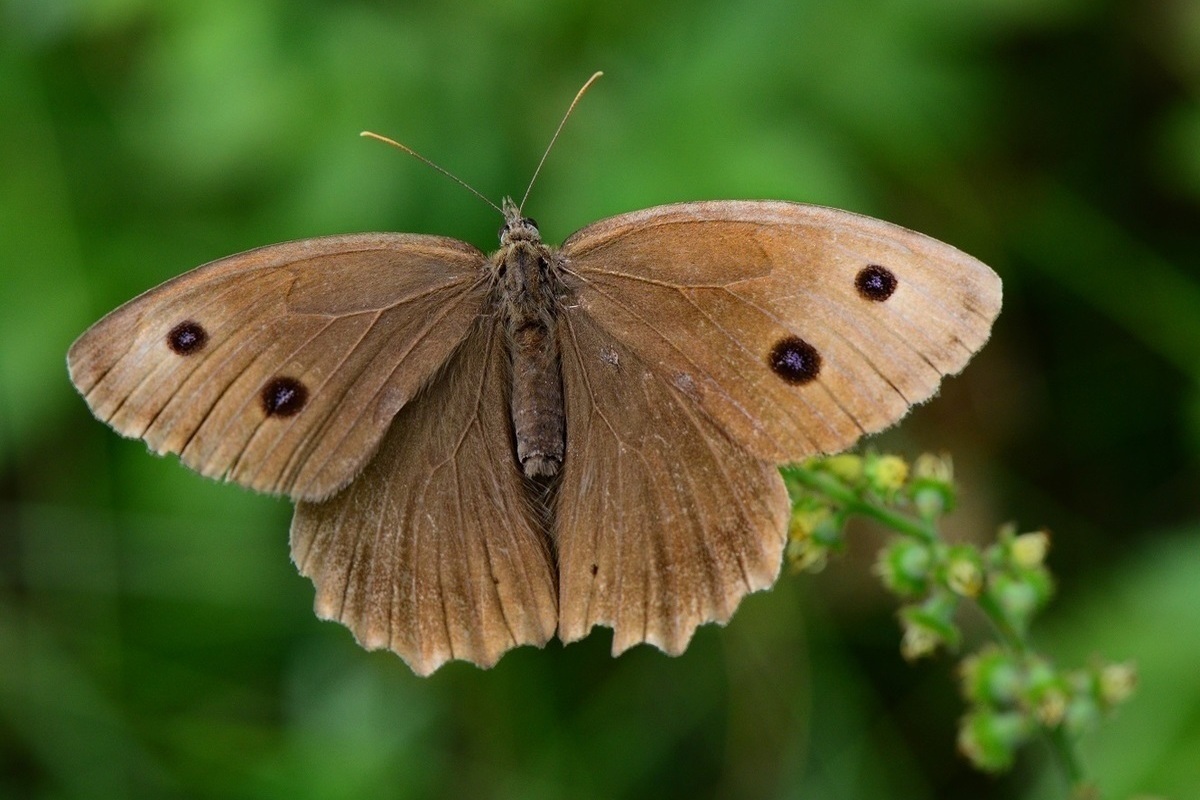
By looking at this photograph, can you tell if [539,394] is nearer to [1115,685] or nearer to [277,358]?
[277,358]

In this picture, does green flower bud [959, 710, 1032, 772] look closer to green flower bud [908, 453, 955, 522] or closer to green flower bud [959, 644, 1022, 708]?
green flower bud [959, 644, 1022, 708]

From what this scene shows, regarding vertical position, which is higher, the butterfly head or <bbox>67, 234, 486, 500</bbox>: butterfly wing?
the butterfly head

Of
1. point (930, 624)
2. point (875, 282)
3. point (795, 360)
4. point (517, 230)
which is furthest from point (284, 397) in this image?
point (930, 624)

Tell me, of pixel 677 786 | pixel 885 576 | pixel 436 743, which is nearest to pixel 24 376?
pixel 436 743

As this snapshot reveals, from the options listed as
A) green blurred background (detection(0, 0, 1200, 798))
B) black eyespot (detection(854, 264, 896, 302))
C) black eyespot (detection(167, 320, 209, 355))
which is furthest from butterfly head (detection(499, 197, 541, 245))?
green blurred background (detection(0, 0, 1200, 798))

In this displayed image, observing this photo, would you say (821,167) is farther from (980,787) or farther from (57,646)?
(57,646)

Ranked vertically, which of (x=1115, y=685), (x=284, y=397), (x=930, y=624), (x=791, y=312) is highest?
(x=791, y=312)

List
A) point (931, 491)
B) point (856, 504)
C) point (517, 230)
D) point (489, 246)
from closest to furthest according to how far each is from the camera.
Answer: point (856, 504), point (931, 491), point (517, 230), point (489, 246)
